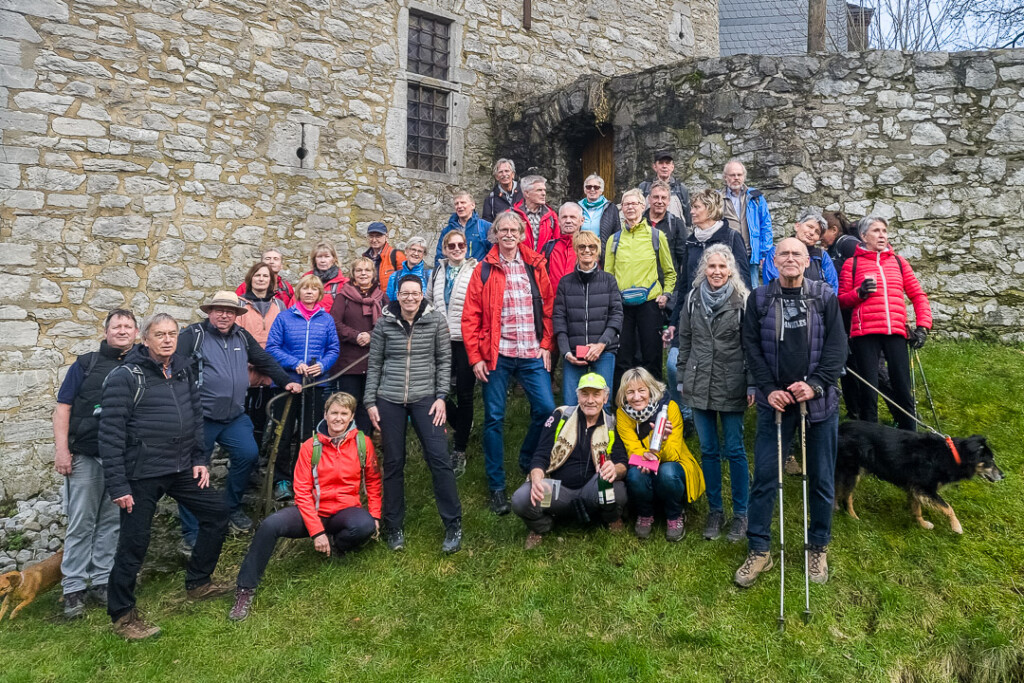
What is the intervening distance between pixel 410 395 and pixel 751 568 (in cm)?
242

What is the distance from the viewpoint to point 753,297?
3.81 metres

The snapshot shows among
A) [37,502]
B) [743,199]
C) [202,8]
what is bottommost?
[37,502]

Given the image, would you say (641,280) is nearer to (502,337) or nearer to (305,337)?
(502,337)

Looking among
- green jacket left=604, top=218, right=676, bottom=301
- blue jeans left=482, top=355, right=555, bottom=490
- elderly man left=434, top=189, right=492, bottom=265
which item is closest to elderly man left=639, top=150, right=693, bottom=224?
green jacket left=604, top=218, right=676, bottom=301

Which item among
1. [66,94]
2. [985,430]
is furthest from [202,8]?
[985,430]

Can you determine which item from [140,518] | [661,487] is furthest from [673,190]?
[140,518]

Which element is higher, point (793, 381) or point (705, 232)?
point (705, 232)

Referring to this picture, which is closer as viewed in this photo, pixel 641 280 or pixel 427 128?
pixel 641 280

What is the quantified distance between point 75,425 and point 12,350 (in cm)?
243

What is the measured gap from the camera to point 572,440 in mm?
4277

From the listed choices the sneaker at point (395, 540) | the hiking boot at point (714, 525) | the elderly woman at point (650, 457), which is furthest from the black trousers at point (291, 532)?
the hiking boot at point (714, 525)

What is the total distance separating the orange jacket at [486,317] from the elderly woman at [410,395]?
0.73 feet

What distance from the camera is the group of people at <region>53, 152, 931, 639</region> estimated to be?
3826 mm

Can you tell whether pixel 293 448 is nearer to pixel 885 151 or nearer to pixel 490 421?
pixel 490 421
